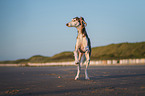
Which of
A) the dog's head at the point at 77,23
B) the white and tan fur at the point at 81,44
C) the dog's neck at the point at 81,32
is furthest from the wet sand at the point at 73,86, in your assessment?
the dog's head at the point at 77,23

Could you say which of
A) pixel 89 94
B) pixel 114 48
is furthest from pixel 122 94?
pixel 114 48

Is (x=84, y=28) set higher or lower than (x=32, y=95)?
higher

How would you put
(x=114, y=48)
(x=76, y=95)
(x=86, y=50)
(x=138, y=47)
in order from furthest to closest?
(x=114, y=48) → (x=138, y=47) → (x=86, y=50) → (x=76, y=95)

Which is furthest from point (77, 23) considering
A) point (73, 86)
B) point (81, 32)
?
point (73, 86)

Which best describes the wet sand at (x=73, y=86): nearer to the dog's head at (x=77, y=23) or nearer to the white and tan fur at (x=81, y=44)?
the white and tan fur at (x=81, y=44)

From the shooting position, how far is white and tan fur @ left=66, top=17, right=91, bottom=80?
8.95 m

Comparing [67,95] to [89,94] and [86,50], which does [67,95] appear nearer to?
[89,94]

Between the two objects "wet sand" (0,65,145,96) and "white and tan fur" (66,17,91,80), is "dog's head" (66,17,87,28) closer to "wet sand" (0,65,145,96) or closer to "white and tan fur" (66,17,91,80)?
"white and tan fur" (66,17,91,80)

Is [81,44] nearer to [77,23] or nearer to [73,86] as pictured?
[77,23]

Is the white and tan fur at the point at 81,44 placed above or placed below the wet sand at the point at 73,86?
above

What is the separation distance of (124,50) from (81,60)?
194ft

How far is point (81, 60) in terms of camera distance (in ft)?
30.3

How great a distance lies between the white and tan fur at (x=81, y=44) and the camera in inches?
352

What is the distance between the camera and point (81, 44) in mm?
9008
